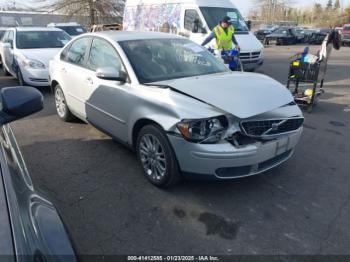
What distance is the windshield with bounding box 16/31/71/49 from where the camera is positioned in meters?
8.47

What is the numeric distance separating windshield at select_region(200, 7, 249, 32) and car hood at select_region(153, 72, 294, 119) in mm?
6885

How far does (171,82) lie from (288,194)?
5.93 feet

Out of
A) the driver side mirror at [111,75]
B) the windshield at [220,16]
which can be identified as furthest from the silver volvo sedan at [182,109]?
the windshield at [220,16]

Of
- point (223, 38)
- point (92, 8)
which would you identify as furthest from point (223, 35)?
point (92, 8)

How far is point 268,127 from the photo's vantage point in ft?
10.4

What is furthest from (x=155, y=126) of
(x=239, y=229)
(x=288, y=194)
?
(x=288, y=194)

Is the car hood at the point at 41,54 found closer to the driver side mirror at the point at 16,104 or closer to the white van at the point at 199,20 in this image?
the white van at the point at 199,20

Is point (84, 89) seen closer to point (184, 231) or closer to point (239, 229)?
point (184, 231)

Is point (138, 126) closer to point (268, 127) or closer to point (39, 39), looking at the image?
point (268, 127)

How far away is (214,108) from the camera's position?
2.99m

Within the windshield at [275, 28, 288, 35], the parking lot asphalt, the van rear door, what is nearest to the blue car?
the parking lot asphalt

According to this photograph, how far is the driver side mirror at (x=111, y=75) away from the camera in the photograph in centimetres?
356

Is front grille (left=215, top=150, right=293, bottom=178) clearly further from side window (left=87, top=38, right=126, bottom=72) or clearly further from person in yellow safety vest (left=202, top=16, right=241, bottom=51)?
person in yellow safety vest (left=202, top=16, right=241, bottom=51)

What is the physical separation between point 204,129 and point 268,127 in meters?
0.71
